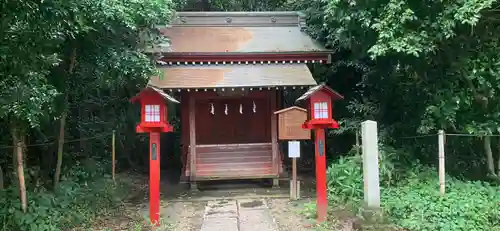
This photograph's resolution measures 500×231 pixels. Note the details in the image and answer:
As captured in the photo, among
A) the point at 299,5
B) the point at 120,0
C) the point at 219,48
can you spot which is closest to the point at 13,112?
the point at 120,0

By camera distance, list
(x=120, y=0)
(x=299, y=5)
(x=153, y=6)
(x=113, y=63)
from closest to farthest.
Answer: (x=120, y=0) → (x=113, y=63) → (x=153, y=6) → (x=299, y=5)

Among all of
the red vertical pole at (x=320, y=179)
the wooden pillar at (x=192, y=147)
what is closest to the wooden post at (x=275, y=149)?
the wooden pillar at (x=192, y=147)

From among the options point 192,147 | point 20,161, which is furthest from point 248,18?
point 20,161

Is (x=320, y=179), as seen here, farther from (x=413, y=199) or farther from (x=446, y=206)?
(x=446, y=206)

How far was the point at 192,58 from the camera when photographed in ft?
31.3

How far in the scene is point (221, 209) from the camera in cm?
747

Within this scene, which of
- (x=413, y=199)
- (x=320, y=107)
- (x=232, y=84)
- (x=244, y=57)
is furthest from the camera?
(x=244, y=57)

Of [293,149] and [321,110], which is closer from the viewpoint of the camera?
[321,110]

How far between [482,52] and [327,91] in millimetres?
2976

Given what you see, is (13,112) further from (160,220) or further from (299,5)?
(299,5)

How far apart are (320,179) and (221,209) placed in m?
2.16

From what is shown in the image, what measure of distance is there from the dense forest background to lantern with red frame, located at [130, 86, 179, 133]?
91 centimetres

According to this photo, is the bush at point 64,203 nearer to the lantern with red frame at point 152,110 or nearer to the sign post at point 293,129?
the lantern with red frame at point 152,110

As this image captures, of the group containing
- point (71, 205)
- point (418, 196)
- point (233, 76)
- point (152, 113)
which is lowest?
point (71, 205)
